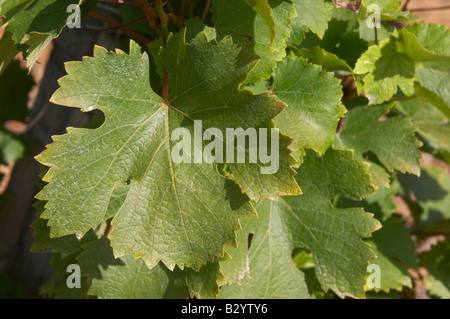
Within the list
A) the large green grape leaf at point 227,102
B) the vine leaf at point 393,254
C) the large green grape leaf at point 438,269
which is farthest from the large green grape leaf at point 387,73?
the large green grape leaf at point 438,269

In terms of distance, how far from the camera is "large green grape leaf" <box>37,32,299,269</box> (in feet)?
3.43

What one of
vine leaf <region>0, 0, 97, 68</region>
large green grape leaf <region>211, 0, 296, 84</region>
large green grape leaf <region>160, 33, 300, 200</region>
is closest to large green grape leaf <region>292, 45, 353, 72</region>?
large green grape leaf <region>211, 0, 296, 84</region>

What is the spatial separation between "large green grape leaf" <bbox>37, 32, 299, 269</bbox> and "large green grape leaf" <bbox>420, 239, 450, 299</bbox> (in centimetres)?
163

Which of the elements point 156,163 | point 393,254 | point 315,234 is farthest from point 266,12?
point 393,254

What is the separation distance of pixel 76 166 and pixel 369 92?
0.96 metres

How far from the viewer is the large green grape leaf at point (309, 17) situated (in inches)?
49.8

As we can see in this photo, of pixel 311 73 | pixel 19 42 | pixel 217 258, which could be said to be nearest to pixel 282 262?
pixel 217 258

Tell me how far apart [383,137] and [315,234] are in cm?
47

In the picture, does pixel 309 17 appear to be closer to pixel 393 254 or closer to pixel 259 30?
pixel 259 30

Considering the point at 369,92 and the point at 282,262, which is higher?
the point at 369,92

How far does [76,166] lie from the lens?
1047mm

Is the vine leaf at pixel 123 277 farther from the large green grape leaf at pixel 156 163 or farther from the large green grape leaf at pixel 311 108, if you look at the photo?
the large green grape leaf at pixel 311 108

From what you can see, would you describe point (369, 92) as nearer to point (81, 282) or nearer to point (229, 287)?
point (229, 287)

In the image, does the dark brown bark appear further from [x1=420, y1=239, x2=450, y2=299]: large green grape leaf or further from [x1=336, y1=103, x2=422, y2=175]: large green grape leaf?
[x1=420, y1=239, x2=450, y2=299]: large green grape leaf
